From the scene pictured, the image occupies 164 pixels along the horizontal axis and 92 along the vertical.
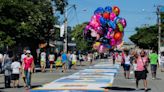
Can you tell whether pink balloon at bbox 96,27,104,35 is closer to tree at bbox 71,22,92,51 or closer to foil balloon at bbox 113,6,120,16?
foil balloon at bbox 113,6,120,16

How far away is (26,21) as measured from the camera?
3812cm

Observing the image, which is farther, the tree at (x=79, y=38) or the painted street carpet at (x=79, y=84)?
the tree at (x=79, y=38)

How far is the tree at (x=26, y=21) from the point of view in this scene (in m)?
26.3

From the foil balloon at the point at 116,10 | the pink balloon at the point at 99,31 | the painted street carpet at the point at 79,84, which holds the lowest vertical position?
the painted street carpet at the point at 79,84

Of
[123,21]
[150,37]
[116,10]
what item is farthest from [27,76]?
[150,37]

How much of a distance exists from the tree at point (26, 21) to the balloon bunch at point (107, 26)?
77.1ft

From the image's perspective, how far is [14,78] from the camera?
22125 mm

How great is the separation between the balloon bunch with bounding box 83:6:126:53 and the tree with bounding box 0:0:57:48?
77.1ft

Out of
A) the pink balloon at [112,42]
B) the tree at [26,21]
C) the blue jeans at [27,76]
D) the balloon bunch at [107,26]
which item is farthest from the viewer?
the pink balloon at [112,42]

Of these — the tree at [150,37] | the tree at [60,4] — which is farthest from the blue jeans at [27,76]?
the tree at [150,37]

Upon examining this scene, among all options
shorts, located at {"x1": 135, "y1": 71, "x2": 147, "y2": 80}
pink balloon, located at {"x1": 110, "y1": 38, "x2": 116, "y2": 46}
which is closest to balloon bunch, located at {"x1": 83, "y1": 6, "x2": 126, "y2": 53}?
pink balloon, located at {"x1": 110, "y1": 38, "x2": 116, "y2": 46}

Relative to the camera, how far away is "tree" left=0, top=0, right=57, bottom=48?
86.4ft

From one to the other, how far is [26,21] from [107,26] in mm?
38299

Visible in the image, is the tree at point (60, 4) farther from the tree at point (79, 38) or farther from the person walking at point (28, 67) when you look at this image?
the tree at point (79, 38)
